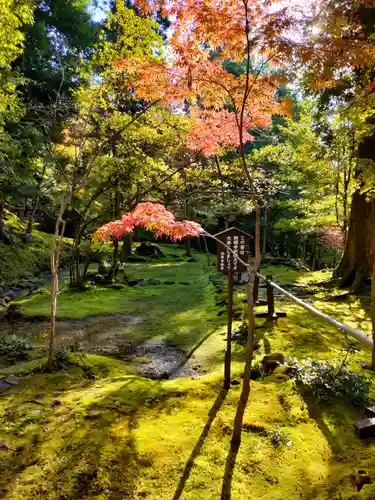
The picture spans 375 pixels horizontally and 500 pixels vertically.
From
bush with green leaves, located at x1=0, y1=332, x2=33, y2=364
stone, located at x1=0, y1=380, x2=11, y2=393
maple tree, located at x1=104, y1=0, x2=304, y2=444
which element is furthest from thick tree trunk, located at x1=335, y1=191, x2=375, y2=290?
stone, located at x1=0, y1=380, x2=11, y2=393

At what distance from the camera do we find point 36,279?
1430 centimetres

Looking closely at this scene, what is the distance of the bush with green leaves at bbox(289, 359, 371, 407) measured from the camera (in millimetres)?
3996

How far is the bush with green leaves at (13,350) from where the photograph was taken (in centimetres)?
575

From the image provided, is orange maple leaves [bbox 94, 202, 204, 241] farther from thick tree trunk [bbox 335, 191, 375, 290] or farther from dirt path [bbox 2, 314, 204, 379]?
thick tree trunk [bbox 335, 191, 375, 290]

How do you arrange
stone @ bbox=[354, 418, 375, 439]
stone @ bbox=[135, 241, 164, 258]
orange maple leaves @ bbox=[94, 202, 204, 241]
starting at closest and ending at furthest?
1. stone @ bbox=[354, 418, 375, 439]
2. orange maple leaves @ bbox=[94, 202, 204, 241]
3. stone @ bbox=[135, 241, 164, 258]

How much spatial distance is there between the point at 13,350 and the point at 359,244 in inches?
401

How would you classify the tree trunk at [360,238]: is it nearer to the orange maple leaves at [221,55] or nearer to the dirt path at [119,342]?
the dirt path at [119,342]

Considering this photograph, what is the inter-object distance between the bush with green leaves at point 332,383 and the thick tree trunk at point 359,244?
22.8 feet

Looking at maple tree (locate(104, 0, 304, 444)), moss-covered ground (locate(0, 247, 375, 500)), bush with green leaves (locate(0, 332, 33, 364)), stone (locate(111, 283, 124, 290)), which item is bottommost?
bush with green leaves (locate(0, 332, 33, 364))

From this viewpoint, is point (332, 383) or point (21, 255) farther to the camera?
point (21, 255)

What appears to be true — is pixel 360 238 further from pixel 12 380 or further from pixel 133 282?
pixel 12 380

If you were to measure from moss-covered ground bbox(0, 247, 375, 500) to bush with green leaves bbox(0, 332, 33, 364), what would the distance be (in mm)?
769

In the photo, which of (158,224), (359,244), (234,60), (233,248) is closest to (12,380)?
(158,224)

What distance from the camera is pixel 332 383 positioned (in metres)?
4.12
